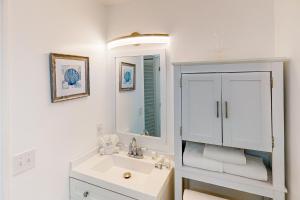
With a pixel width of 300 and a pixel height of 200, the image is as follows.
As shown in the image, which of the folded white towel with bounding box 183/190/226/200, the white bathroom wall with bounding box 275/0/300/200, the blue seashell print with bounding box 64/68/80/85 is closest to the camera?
the white bathroom wall with bounding box 275/0/300/200

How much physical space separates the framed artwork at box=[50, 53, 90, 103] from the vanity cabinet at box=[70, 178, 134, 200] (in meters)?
0.74

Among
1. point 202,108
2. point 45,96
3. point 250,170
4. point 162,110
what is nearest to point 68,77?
point 45,96

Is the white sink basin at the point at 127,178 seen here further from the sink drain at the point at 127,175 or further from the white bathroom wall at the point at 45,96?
the white bathroom wall at the point at 45,96

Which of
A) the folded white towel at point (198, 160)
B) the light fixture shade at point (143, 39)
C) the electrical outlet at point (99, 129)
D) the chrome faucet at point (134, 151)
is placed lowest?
the chrome faucet at point (134, 151)

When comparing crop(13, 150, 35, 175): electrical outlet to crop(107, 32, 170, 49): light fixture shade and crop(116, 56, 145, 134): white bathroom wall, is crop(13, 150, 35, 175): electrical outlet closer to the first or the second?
crop(116, 56, 145, 134): white bathroom wall

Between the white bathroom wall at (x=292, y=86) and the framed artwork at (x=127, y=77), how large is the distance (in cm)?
132

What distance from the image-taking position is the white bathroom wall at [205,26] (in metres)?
1.42

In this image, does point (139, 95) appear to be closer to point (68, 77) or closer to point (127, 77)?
point (127, 77)

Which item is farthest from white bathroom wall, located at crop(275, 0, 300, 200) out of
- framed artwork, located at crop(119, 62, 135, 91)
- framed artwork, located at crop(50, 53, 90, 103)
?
framed artwork, located at crop(50, 53, 90, 103)

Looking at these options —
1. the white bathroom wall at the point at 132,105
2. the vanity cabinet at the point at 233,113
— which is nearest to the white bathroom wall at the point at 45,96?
the white bathroom wall at the point at 132,105

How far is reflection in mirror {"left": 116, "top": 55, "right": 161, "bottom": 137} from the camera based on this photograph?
181 cm

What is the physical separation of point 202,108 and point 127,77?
38.6 inches

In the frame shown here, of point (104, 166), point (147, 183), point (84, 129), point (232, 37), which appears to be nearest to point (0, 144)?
point (84, 129)

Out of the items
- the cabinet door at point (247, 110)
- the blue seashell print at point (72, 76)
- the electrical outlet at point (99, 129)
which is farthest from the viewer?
the electrical outlet at point (99, 129)
